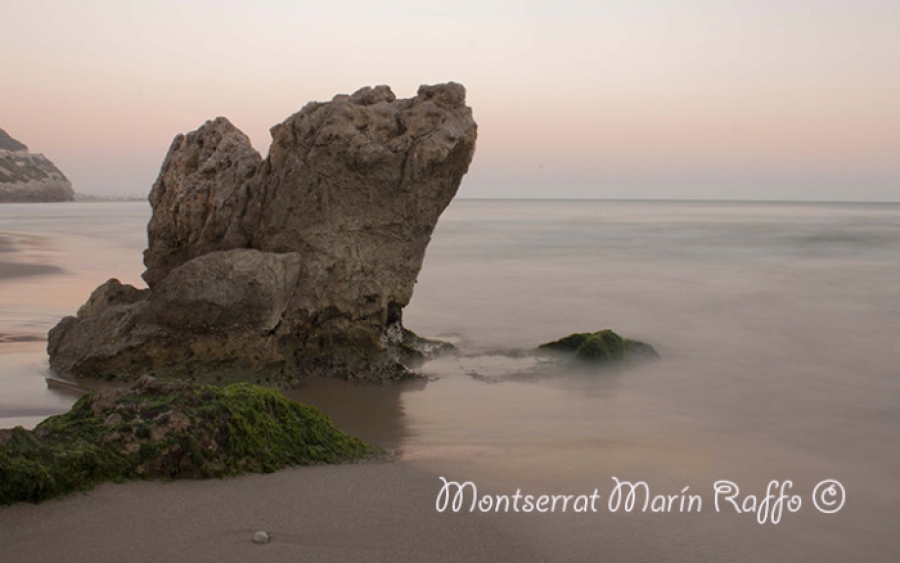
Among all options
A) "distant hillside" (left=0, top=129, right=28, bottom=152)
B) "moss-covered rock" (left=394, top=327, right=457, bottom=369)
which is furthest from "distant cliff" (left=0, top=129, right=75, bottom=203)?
"moss-covered rock" (left=394, top=327, right=457, bottom=369)

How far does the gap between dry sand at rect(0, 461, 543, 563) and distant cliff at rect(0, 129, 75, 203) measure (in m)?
79.6

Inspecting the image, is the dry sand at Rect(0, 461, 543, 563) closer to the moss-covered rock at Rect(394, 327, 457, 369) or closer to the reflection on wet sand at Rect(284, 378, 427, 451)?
the reflection on wet sand at Rect(284, 378, 427, 451)

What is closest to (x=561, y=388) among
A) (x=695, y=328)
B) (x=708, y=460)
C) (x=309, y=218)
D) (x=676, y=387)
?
(x=676, y=387)

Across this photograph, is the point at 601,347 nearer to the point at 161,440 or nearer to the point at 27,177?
the point at 161,440

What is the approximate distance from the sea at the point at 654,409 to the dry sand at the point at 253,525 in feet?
1.26

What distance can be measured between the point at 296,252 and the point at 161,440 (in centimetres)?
350

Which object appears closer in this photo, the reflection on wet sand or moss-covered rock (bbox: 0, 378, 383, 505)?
moss-covered rock (bbox: 0, 378, 383, 505)

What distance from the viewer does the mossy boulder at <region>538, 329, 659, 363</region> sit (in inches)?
343

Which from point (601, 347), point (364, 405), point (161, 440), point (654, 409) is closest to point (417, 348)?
point (601, 347)

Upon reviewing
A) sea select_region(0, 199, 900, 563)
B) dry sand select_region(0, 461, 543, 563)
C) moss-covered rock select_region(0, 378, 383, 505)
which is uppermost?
moss-covered rock select_region(0, 378, 383, 505)

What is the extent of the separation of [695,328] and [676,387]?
371 centimetres

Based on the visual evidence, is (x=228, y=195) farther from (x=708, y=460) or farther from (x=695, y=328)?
(x=695, y=328)

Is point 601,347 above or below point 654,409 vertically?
above

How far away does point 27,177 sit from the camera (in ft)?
257
